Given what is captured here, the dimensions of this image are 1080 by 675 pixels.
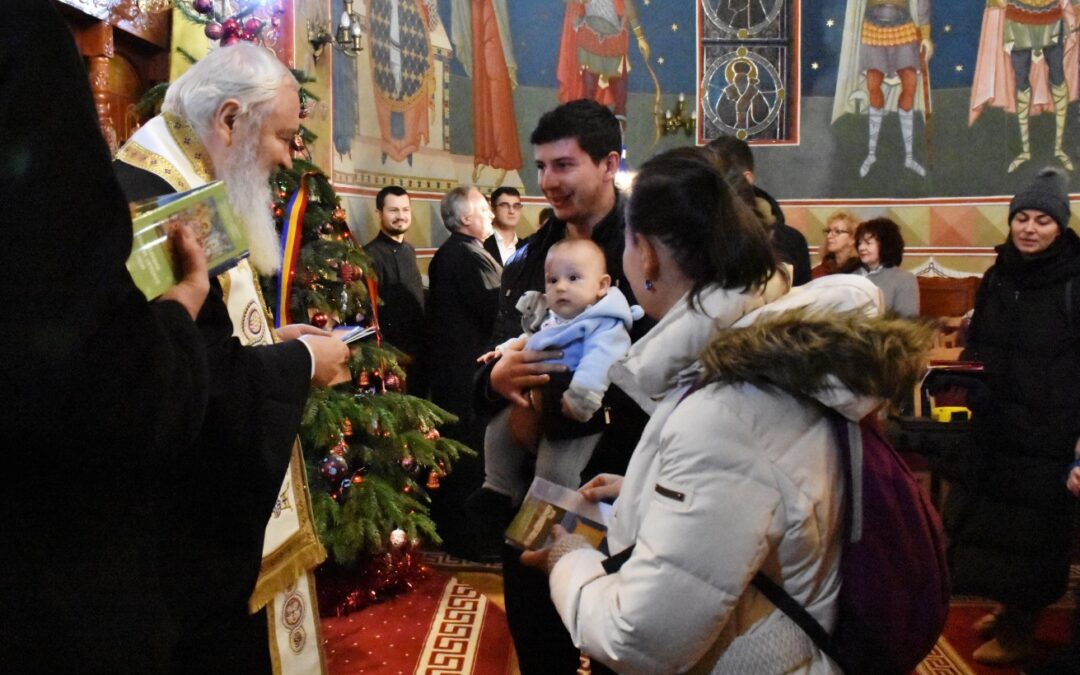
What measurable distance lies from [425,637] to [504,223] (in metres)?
3.64

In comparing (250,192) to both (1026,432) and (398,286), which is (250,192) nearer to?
(1026,432)

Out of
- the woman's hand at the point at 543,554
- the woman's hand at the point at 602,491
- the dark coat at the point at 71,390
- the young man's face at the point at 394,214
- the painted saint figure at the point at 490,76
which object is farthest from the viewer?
the painted saint figure at the point at 490,76

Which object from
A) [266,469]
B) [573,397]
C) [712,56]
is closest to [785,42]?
[712,56]

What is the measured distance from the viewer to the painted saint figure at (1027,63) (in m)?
11.0

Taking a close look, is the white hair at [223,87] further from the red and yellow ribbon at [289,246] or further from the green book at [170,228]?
the red and yellow ribbon at [289,246]

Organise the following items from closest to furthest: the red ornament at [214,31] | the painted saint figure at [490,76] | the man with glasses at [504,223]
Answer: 1. the red ornament at [214,31]
2. the man with glasses at [504,223]
3. the painted saint figure at [490,76]

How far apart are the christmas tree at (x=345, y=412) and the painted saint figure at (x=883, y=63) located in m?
8.74

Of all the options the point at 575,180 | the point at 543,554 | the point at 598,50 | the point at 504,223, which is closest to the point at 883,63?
the point at 598,50

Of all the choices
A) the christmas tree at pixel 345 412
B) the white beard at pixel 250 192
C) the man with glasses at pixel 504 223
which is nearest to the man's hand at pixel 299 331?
the white beard at pixel 250 192

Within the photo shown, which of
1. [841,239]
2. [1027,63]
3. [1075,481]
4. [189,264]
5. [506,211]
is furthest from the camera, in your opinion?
[1027,63]

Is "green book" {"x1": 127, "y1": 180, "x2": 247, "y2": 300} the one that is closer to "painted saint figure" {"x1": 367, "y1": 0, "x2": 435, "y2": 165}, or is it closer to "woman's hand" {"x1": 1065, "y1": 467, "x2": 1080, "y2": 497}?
"woman's hand" {"x1": 1065, "y1": 467, "x2": 1080, "y2": 497}

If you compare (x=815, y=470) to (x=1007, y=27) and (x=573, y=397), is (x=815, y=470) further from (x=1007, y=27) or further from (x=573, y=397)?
(x=1007, y=27)

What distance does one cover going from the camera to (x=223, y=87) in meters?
2.15

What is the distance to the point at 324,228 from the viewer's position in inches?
178
